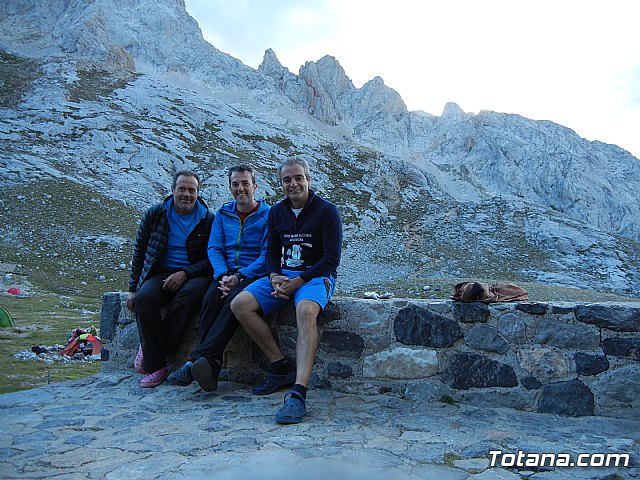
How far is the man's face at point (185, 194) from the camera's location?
4.74m

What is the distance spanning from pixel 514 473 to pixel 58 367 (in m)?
5.56

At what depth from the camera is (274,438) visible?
2.94 metres

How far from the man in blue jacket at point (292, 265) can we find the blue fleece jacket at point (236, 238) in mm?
368

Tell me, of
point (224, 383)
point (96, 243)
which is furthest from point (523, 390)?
point (96, 243)

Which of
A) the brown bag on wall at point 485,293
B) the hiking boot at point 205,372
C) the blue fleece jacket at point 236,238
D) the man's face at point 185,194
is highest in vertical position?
the man's face at point 185,194

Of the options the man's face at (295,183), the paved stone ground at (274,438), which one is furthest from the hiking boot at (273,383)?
the man's face at (295,183)

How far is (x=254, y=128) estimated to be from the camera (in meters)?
39.2

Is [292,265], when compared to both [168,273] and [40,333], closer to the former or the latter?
[168,273]

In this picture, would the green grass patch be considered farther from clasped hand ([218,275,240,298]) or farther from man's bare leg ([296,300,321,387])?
man's bare leg ([296,300,321,387])

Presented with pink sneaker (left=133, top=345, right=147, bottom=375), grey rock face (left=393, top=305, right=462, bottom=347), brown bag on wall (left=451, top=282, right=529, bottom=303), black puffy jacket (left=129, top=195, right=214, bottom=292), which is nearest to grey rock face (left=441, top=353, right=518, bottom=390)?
grey rock face (left=393, top=305, right=462, bottom=347)

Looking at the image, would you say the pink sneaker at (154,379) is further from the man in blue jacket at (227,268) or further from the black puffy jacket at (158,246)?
the black puffy jacket at (158,246)

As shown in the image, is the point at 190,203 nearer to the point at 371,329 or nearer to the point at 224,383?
the point at 224,383

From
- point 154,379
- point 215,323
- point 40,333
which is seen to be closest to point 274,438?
point 215,323

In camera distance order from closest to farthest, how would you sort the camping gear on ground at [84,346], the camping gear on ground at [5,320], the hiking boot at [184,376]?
1. the hiking boot at [184,376]
2. the camping gear on ground at [84,346]
3. the camping gear on ground at [5,320]
